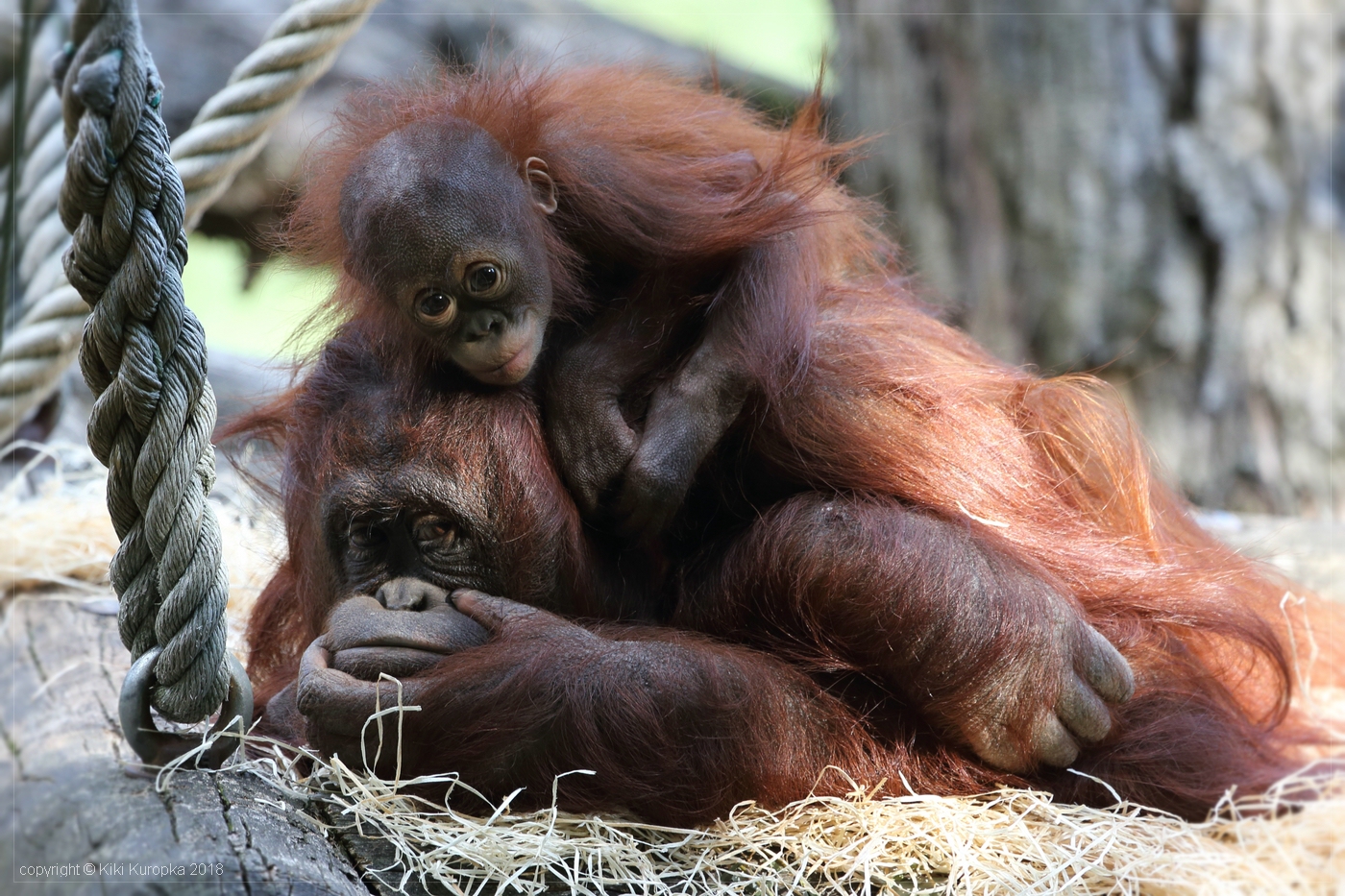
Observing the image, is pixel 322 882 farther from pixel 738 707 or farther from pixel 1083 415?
pixel 1083 415

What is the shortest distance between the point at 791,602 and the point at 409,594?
1.76 ft

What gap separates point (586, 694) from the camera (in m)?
1.52

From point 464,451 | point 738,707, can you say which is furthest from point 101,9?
point 738,707

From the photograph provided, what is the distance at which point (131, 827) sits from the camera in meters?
1.27

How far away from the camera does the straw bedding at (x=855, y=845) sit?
1.49 metres

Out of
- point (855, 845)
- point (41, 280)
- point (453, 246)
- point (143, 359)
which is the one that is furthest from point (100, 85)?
point (41, 280)

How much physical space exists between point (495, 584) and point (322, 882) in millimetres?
515

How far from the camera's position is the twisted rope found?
205cm

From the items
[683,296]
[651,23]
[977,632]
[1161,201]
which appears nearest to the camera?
[977,632]

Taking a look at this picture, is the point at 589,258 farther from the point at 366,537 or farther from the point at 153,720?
the point at 153,720

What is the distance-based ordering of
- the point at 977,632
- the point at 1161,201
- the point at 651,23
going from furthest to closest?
the point at 651,23, the point at 1161,201, the point at 977,632

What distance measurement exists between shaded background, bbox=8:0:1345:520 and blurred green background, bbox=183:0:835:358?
0.60m

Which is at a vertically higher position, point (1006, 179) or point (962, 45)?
point (962, 45)

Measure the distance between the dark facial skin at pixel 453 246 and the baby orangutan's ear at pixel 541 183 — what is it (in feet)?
0.16
